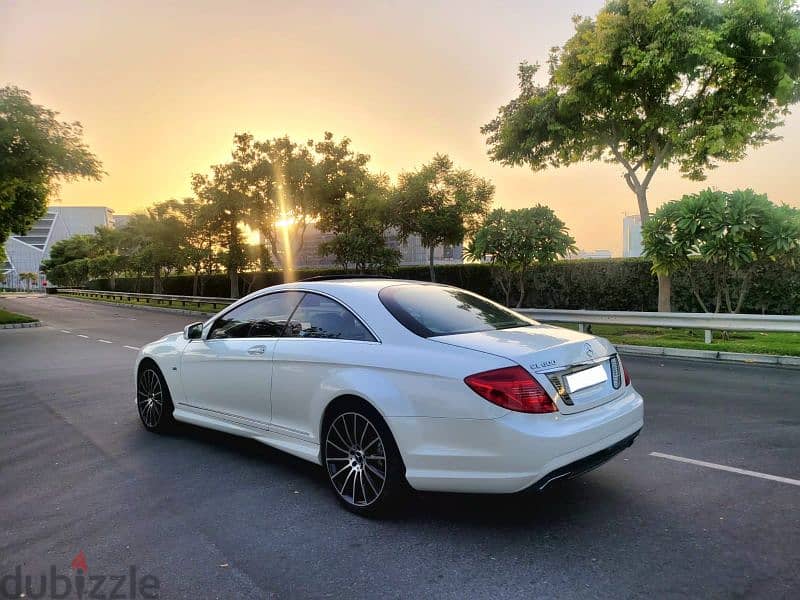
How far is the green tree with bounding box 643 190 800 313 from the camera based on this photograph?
41.0ft

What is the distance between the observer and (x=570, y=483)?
13.9 ft

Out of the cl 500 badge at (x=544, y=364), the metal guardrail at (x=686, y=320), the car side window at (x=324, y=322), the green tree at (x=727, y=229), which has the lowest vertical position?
the metal guardrail at (x=686, y=320)

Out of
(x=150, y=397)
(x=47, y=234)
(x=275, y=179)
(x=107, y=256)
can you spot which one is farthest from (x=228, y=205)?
(x=47, y=234)

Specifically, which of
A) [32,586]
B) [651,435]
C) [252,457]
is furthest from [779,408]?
[32,586]

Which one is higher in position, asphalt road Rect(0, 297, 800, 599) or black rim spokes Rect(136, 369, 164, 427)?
black rim spokes Rect(136, 369, 164, 427)

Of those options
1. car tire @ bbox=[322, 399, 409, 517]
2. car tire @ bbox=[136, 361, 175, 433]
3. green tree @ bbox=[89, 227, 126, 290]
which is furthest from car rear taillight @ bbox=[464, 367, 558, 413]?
green tree @ bbox=[89, 227, 126, 290]

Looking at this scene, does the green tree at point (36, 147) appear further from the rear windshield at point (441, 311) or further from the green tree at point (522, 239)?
the rear windshield at point (441, 311)

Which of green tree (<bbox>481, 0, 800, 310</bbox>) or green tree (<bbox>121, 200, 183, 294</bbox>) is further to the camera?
green tree (<bbox>121, 200, 183, 294</bbox>)

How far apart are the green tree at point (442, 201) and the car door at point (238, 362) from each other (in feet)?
67.1

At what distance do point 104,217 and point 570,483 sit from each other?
181921 mm

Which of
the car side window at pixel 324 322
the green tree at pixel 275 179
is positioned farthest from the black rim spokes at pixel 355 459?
the green tree at pixel 275 179

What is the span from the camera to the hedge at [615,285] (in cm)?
1612

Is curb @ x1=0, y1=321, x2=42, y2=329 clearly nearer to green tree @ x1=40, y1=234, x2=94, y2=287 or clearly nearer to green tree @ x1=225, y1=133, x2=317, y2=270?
green tree @ x1=225, y1=133, x2=317, y2=270

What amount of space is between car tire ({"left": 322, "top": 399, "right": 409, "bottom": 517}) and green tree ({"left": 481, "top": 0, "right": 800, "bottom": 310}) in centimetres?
1456
